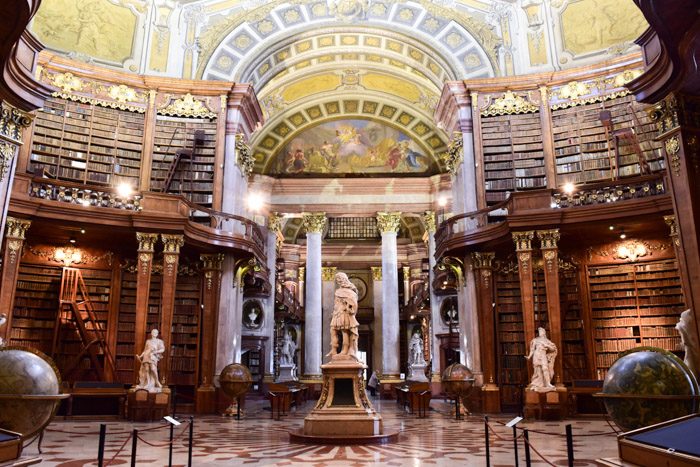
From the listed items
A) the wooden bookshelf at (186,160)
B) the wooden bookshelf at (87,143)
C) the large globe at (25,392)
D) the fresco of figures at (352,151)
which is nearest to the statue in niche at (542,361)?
the wooden bookshelf at (186,160)

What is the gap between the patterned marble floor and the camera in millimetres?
5926

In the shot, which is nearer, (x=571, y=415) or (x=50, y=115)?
(x=571, y=415)

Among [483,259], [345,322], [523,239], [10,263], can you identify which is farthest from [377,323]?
[345,322]

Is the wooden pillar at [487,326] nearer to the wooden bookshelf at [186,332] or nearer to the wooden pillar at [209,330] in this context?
the wooden pillar at [209,330]

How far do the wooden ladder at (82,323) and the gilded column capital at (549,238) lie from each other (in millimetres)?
8989

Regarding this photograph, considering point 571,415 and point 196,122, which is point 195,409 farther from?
point 571,415

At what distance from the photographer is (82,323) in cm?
1183

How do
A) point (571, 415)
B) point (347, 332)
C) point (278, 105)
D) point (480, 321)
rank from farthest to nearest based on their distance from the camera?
point (278, 105)
point (480, 321)
point (571, 415)
point (347, 332)

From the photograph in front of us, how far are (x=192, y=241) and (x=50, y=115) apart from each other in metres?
4.25

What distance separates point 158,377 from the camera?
1114 centimetres

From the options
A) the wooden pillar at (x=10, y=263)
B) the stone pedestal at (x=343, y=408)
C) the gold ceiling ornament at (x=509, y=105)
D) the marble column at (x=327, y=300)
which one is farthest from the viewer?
the marble column at (x=327, y=300)

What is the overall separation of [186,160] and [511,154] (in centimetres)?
766

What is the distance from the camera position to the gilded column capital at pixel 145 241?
37.6 ft

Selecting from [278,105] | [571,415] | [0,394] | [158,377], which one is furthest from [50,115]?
[571,415]
